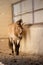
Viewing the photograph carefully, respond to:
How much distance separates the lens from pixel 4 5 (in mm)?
7211

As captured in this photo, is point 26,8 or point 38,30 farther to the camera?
point 26,8

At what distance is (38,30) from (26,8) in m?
1.49

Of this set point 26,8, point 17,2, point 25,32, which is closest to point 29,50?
point 25,32

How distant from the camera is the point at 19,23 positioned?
5473 millimetres

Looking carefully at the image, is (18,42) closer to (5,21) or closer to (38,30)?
(38,30)

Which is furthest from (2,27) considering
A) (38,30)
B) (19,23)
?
(38,30)

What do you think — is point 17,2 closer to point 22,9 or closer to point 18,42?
point 22,9

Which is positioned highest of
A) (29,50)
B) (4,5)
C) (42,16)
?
(4,5)

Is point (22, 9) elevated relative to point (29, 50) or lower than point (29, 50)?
elevated

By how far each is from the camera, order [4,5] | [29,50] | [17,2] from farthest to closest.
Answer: [4,5] < [17,2] < [29,50]

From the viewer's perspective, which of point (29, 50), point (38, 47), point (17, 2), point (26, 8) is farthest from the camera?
point (17, 2)

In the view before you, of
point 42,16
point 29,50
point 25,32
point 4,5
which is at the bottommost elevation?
point 29,50

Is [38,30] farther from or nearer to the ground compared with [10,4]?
nearer to the ground

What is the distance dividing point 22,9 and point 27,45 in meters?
1.60
